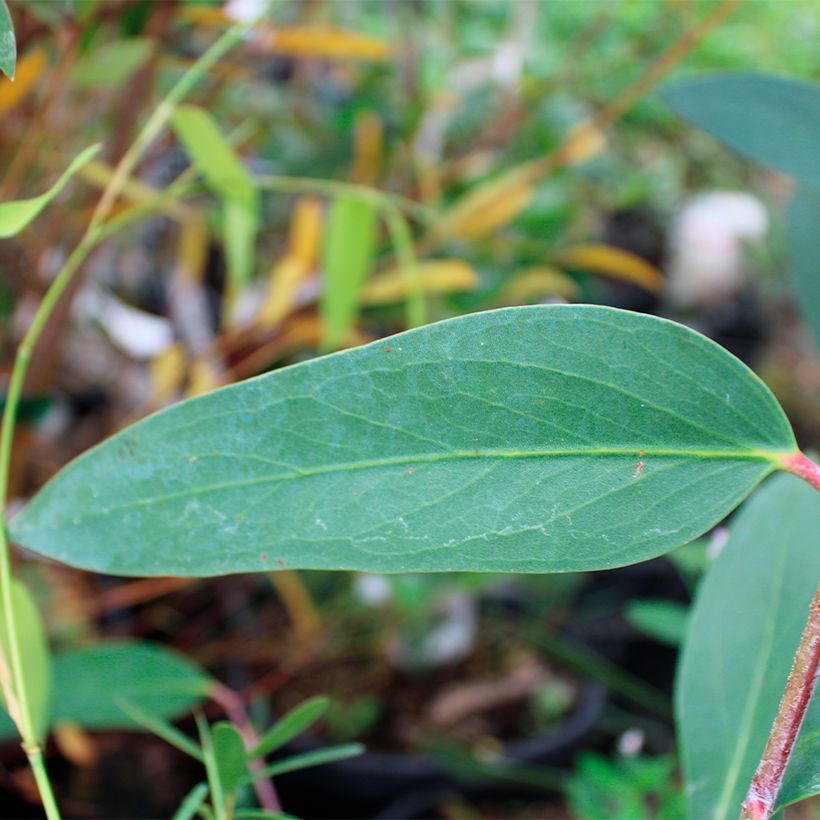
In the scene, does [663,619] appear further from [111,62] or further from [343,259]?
[111,62]

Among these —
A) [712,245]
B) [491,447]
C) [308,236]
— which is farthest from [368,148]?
[712,245]

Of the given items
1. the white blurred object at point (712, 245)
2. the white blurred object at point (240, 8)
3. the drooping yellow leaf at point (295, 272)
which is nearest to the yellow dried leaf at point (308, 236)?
the drooping yellow leaf at point (295, 272)

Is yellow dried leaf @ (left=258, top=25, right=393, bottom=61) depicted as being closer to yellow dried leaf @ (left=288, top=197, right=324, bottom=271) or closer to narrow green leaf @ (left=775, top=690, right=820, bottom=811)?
yellow dried leaf @ (left=288, top=197, right=324, bottom=271)

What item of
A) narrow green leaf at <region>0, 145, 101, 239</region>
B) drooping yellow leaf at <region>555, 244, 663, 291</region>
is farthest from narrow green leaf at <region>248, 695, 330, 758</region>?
drooping yellow leaf at <region>555, 244, 663, 291</region>

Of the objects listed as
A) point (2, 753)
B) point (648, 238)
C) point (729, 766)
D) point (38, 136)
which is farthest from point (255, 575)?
point (648, 238)

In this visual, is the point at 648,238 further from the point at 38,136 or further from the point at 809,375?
the point at 38,136

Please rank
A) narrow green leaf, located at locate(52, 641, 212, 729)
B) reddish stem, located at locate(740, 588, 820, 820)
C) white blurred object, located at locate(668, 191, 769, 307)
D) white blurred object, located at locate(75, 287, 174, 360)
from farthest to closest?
white blurred object, located at locate(668, 191, 769, 307), white blurred object, located at locate(75, 287, 174, 360), narrow green leaf, located at locate(52, 641, 212, 729), reddish stem, located at locate(740, 588, 820, 820)
